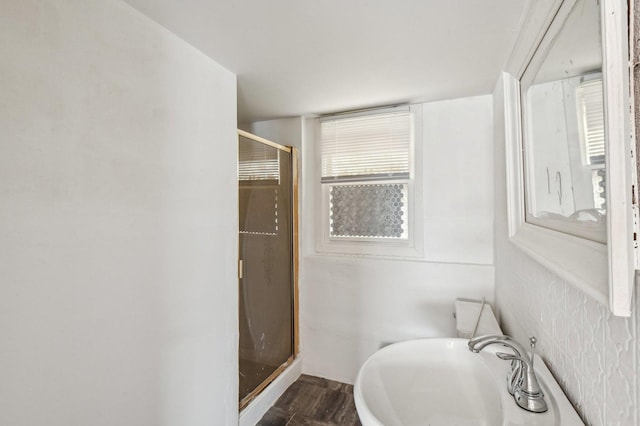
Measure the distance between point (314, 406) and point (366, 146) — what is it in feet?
6.21

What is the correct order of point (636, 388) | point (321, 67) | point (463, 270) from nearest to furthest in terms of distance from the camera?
point (636, 388) < point (321, 67) < point (463, 270)

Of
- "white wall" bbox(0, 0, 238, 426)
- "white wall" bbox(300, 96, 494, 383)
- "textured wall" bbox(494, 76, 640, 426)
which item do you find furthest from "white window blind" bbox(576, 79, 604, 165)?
"white wall" bbox(300, 96, 494, 383)

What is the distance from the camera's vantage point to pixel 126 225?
1.01m

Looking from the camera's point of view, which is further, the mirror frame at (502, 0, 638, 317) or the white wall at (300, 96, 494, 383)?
the white wall at (300, 96, 494, 383)

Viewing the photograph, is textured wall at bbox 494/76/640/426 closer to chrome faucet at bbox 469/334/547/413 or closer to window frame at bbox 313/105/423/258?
chrome faucet at bbox 469/334/547/413

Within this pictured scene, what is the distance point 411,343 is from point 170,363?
1.02 metres

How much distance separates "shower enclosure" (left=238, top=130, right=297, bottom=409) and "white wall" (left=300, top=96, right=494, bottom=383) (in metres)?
0.25

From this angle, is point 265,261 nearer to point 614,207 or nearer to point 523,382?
point 523,382

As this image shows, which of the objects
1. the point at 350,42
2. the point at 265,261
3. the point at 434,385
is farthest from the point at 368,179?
the point at 434,385

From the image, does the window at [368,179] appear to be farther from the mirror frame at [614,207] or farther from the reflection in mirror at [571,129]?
the mirror frame at [614,207]

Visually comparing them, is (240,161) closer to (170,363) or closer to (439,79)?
(170,363)

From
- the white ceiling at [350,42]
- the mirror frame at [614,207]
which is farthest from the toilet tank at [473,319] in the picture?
the white ceiling at [350,42]

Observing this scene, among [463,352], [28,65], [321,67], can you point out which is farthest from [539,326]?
[28,65]

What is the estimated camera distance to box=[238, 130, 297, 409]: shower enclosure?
5.98ft
